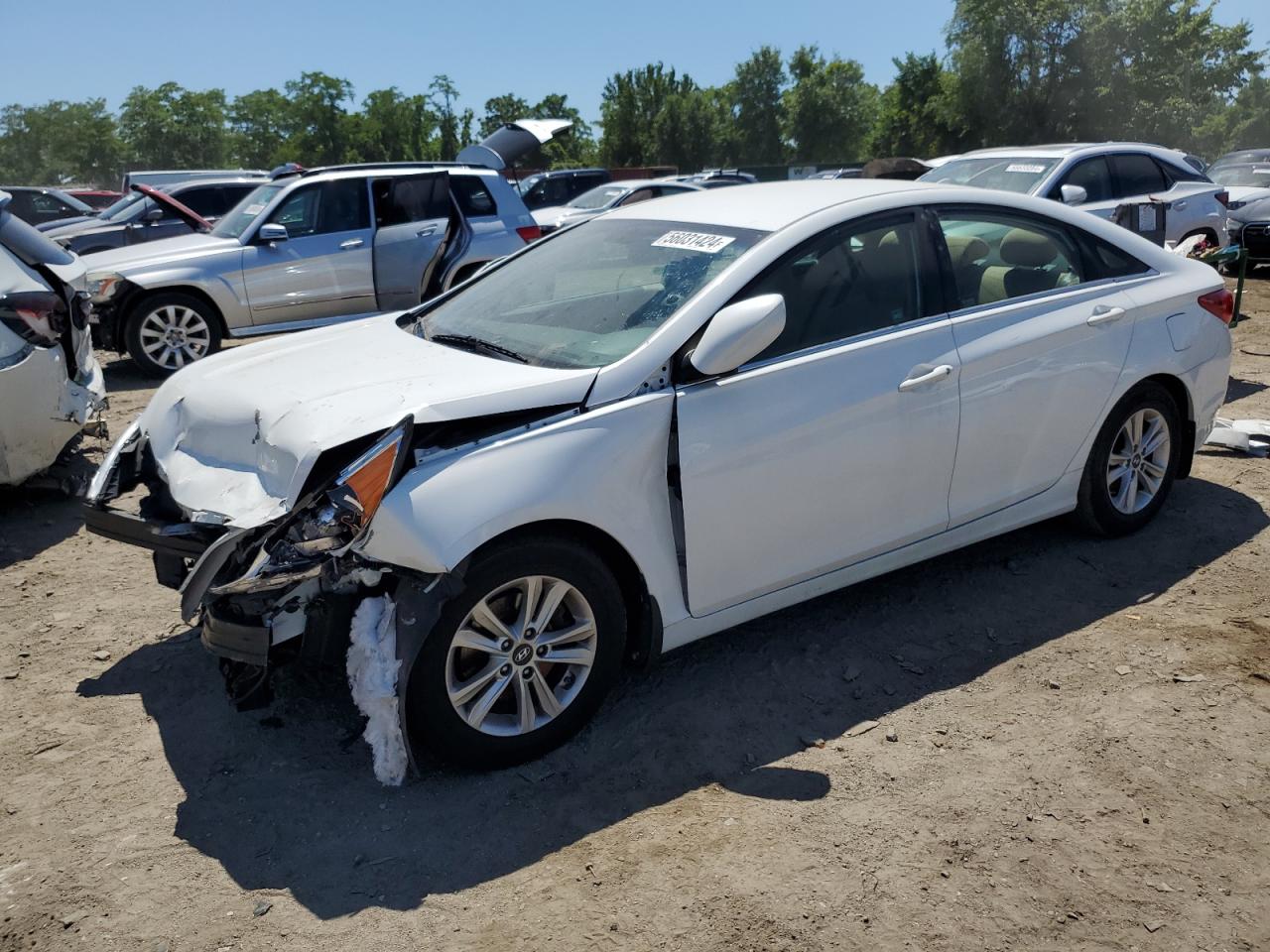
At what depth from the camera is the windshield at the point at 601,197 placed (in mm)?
18609

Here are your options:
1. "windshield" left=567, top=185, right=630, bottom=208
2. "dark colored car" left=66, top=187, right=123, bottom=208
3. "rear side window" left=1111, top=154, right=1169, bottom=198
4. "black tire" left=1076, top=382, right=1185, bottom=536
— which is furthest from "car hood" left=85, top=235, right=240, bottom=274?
"dark colored car" left=66, top=187, right=123, bottom=208

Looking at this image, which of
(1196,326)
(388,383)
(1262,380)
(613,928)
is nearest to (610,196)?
(1262,380)

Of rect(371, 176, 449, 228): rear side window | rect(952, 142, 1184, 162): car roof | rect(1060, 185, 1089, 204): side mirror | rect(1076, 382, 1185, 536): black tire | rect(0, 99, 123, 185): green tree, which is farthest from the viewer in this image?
Answer: rect(0, 99, 123, 185): green tree

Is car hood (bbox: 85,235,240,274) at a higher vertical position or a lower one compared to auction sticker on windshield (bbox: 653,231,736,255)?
higher

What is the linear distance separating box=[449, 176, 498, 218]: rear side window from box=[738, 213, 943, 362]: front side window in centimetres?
771

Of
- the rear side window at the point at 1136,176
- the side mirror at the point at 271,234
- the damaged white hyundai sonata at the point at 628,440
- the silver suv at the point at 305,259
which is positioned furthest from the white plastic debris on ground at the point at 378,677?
the rear side window at the point at 1136,176

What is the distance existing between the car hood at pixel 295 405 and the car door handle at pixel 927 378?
124 centimetres

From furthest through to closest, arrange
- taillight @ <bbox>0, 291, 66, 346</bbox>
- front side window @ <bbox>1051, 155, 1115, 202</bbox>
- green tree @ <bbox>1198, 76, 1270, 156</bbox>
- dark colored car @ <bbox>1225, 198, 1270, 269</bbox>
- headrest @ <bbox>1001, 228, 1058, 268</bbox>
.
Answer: green tree @ <bbox>1198, 76, 1270, 156</bbox> < dark colored car @ <bbox>1225, 198, 1270, 269</bbox> < front side window @ <bbox>1051, 155, 1115, 202</bbox> < taillight @ <bbox>0, 291, 66, 346</bbox> < headrest @ <bbox>1001, 228, 1058, 268</bbox>

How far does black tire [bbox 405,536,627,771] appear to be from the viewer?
306 centimetres

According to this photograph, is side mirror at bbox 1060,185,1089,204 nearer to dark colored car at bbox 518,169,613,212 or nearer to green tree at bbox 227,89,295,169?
dark colored car at bbox 518,169,613,212

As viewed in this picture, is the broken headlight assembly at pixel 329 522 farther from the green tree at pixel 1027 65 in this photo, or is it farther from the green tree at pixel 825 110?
the green tree at pixel 825 110

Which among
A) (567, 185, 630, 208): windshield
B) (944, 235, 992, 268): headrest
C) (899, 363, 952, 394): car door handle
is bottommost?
(899, 363, 952, 394): car door handle

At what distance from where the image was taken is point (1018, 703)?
3693 mm

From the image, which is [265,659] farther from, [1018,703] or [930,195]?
[930,195]
